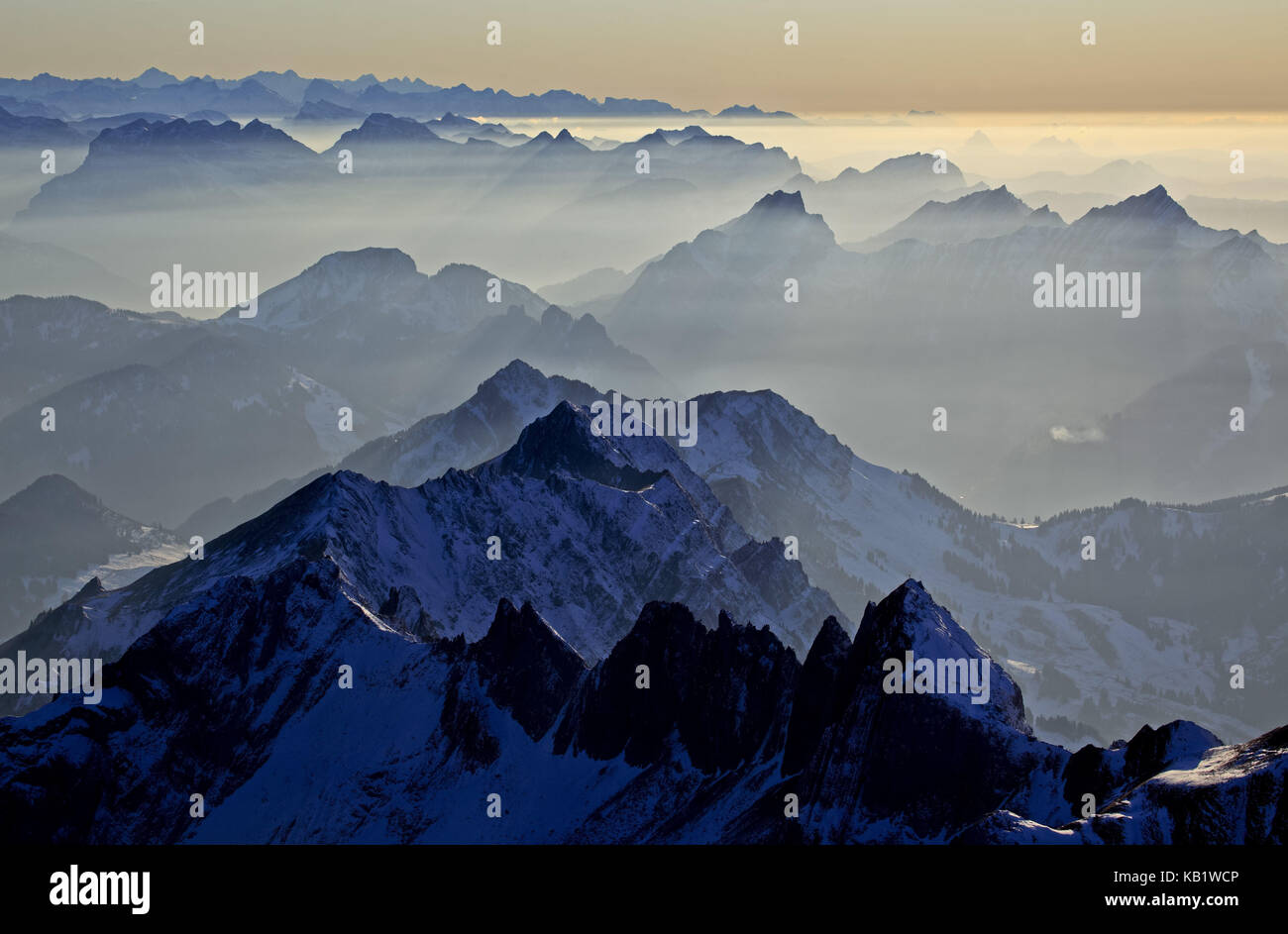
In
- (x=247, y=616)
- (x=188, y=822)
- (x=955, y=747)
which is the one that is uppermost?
(x=247, y=616)

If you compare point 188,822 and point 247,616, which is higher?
point 247,616
